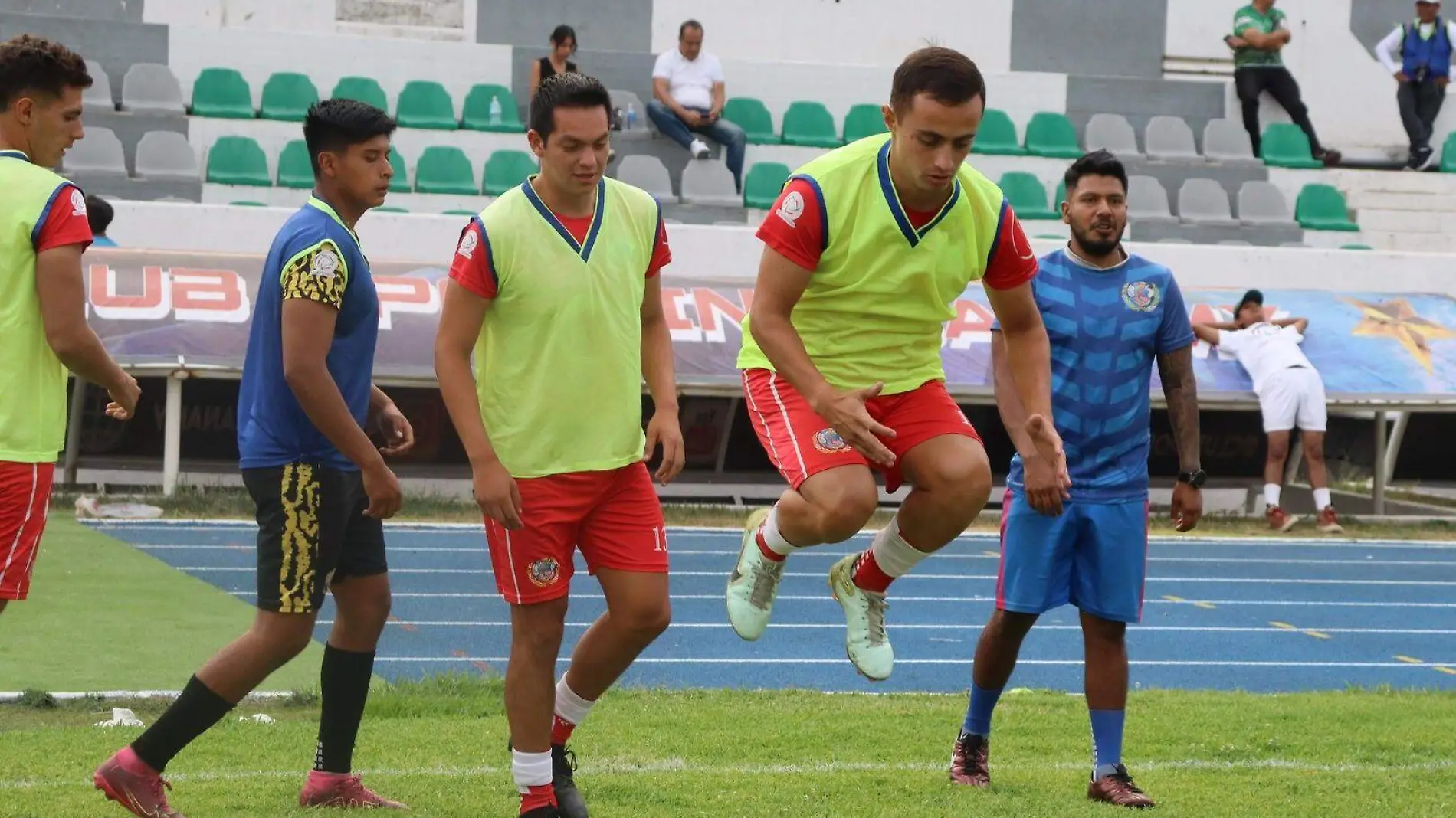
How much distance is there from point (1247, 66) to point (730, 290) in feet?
32.2

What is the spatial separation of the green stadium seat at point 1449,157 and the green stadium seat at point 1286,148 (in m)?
1.57

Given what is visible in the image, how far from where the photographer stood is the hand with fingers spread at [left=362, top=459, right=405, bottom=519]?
4.67m

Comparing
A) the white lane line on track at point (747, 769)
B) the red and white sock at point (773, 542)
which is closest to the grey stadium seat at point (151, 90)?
the white lane line on track at point (747, 769)

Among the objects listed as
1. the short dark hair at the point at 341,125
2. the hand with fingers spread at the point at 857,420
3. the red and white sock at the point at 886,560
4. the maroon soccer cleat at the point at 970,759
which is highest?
the short dark hair at the point at 341,125

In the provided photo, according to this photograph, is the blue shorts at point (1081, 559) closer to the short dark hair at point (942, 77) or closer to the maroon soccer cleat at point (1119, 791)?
the maroon soccer cleat at point (1119, 791)

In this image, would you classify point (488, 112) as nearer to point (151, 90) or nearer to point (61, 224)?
point (151, 90)

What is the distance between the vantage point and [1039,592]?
18.5ft

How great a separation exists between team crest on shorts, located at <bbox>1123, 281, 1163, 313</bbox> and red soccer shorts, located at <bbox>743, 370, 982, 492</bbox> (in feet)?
2.91

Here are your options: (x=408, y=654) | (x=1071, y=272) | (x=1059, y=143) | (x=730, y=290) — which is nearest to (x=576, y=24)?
(x=1059, y=143)

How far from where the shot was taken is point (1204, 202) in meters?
20.2

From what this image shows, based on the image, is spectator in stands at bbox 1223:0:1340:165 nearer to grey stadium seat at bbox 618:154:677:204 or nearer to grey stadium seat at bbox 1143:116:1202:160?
grey stadium seat at bbox 1143:116:1202:160

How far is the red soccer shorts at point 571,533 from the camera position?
4746 mm

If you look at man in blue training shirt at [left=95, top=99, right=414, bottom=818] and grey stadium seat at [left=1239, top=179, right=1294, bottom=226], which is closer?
man in blue training shirt at [left=95, top=99, right=414, bottom=818]

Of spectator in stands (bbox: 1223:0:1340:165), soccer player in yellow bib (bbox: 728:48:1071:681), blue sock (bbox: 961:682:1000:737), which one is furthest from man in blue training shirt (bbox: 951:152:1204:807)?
spectator in stands (bbox: 1223:0:1340:165)
